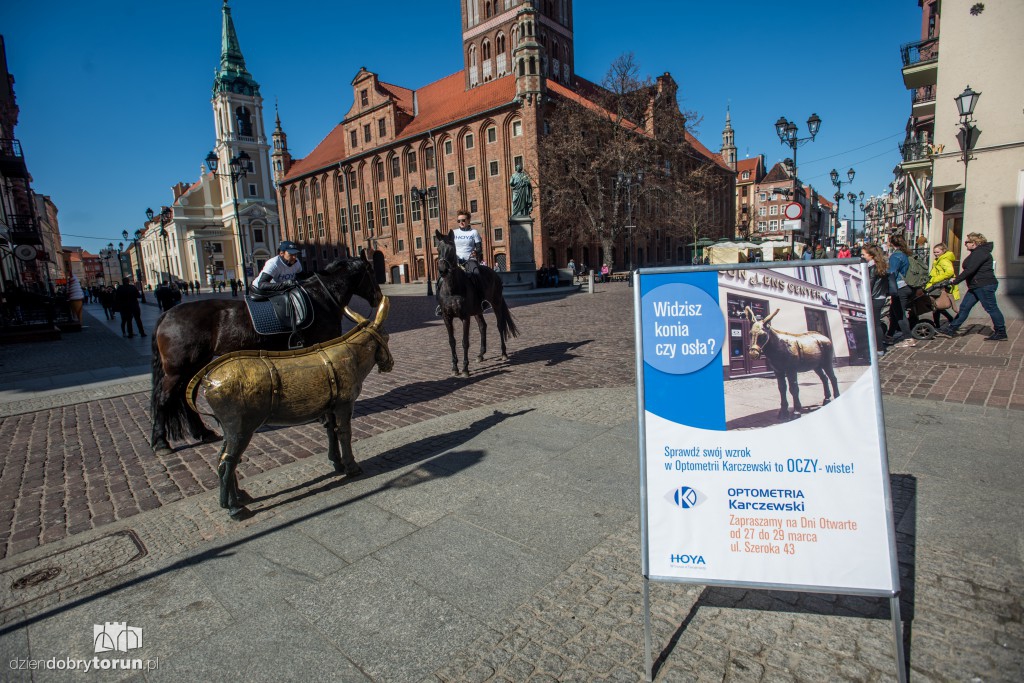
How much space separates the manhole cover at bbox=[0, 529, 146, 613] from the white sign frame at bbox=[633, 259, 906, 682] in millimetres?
3453

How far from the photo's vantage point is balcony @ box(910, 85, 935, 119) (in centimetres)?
2508

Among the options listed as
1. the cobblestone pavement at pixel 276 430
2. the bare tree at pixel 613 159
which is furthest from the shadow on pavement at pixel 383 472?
the bare tree at pixel 613 159

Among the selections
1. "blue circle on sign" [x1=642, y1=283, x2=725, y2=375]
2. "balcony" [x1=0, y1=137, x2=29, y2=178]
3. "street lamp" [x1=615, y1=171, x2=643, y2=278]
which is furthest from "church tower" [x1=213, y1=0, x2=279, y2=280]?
"blue circle on sign" [x1=642, y1=283, x2=725, y2=375]

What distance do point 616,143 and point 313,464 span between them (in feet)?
118

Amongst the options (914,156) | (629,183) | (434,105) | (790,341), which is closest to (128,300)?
(790,341)

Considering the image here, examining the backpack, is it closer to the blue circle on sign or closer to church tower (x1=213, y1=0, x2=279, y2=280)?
the blue circle on sign

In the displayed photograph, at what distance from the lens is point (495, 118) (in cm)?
4619

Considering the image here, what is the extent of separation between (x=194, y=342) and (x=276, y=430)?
1394 millimetres

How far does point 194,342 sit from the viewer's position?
5.79m

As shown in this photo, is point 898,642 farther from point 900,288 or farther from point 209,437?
point 900,288

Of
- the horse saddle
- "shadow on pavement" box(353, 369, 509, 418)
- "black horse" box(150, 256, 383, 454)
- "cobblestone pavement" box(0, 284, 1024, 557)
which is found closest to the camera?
"cobblestone pavement" box(0, 284, 1024, 557)

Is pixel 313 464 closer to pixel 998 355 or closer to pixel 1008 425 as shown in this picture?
pixel 1008 425

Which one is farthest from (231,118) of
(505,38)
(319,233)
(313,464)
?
(313,464)

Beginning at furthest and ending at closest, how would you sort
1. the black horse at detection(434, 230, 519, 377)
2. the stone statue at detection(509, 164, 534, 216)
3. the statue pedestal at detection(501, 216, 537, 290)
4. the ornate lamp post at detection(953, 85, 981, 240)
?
the stone statue at detection(509, 164, 534, 216) → the statue pedestal at detection(501, 216, 537, 290) → the ornate lamp post at detection(953, 85, 981, 240) → the black horse at detection(434, 230, 519, 377)
